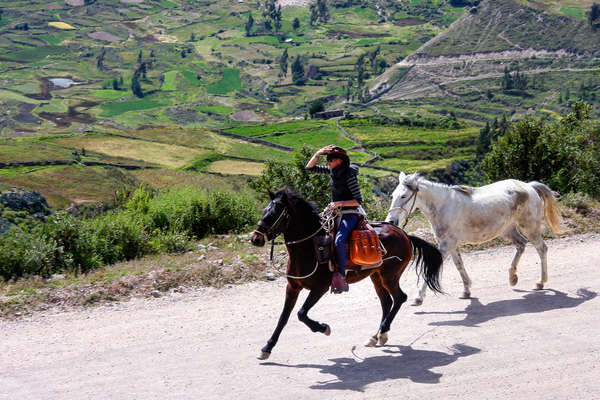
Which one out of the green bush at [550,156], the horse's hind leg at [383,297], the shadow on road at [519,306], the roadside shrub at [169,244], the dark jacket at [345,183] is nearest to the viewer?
the dark jacket at [345,183]

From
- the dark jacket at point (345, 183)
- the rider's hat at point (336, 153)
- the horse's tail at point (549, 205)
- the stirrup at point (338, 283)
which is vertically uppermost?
the rider's hat at point (336, 153)

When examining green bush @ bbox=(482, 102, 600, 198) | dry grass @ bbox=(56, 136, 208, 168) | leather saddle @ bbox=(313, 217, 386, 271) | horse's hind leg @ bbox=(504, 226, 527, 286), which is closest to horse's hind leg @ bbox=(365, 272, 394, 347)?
leather saddle @ bbox=(313, 217, 386, 271)

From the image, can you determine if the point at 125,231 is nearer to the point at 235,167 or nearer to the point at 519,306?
the point at 519,306

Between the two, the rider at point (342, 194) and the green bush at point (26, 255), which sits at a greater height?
the rider at point (342, 194)

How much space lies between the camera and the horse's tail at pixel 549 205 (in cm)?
1325

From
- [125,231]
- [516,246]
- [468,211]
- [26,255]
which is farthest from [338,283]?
[125,231]

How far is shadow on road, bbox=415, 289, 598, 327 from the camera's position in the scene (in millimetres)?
10703

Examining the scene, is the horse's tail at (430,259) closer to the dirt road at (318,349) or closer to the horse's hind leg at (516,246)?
the dirt road at (318,349)

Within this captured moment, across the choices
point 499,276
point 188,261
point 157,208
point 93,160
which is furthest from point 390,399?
point 93,160

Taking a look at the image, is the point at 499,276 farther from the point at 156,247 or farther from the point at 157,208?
the point at 157,208

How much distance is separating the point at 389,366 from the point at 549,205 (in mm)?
6983

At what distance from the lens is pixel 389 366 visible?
874 cm

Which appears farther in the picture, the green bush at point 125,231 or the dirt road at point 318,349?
the green bush at point 125,231

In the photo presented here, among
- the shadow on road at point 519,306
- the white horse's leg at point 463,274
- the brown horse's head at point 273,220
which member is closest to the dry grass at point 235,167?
the white horse's leg at point 463,274
